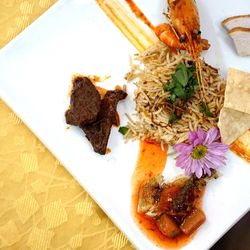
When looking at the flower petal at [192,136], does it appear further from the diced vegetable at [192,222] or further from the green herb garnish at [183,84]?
the diced vegetable at [192,222]

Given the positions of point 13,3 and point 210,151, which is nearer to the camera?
point 210,151

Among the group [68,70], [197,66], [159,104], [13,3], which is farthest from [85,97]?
[13,3]

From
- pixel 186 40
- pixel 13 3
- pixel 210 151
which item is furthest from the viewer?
pixel 13 3

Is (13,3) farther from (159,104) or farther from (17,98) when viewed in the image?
(159,104)

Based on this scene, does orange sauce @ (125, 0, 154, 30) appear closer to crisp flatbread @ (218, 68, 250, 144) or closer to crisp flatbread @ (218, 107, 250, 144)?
crisp flatbread @ (218, 68, 250, 144)

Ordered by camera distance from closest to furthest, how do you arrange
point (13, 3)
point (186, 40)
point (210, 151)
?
point (210, 151) → point (186, 40) → point (13, 3)

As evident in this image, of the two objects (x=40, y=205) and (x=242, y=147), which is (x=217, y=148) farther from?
(x=40, y=205)
